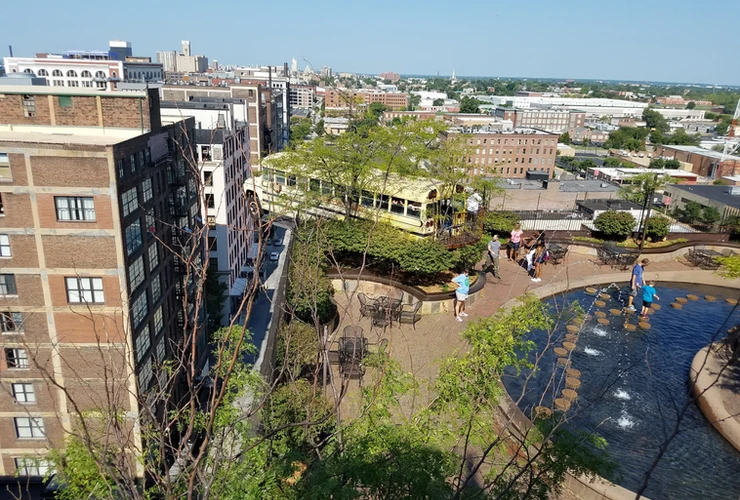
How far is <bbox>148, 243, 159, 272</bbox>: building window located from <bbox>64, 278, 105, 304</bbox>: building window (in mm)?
2021

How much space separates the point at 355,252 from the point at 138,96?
34.9 ft

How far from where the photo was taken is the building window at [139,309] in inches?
548

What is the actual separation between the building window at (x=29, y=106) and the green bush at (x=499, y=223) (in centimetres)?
2061

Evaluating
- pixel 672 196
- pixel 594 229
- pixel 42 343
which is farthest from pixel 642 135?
pixel 42 343

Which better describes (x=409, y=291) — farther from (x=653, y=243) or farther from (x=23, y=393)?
(x=653, y=243)

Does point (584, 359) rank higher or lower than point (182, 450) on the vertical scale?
lower

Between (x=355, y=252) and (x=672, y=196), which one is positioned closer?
(x=355, y=252)

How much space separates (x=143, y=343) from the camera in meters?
14.6

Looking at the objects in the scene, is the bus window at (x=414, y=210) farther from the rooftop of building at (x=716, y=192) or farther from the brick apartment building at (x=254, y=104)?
the rooftop of building at (x=716, y=192)

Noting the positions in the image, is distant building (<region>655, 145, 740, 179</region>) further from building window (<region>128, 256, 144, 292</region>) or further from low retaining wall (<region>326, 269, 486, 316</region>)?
building window (<region>128, 256, 144, 292</region>)

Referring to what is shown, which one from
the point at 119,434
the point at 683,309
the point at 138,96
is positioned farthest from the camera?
the point at 683,309

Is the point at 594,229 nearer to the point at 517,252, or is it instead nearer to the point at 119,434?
the point at 517,252

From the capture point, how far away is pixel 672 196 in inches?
1750

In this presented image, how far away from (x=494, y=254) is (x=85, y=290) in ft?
51.4
